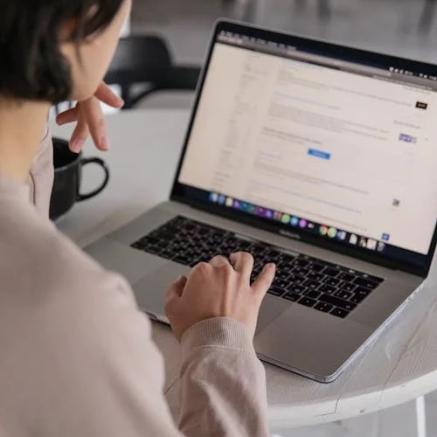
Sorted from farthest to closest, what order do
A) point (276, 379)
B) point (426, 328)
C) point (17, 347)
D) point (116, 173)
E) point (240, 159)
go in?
1. point (116, 173)
2. point (240, 159)
3. point (426, 328)
4. point (276, 379)
5. point (17, 347)

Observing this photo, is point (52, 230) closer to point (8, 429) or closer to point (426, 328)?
point (8, 429)

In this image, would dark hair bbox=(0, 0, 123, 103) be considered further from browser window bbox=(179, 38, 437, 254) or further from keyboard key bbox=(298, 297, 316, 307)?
browser window bbox=(179, 38, 437, 254)

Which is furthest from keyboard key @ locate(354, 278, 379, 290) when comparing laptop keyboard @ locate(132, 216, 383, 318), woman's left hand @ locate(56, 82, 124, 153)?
woman's left hand @ locate(56, 82, 124, 153)

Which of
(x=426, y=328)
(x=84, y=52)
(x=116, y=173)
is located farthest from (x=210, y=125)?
(x=84, y=52)

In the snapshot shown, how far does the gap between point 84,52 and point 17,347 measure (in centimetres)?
23

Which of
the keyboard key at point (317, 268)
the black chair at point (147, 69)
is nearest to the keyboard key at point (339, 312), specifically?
the keyboard key at point (317, 268)

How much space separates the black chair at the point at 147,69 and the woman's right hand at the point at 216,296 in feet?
4.52

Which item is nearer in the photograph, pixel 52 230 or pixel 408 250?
pixel 52 230

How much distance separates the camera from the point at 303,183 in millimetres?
1259

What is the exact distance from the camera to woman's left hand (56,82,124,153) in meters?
1.23

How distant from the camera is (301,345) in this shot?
997 mm

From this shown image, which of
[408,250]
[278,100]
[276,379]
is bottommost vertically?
[276,379]

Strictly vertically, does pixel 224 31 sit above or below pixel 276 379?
above

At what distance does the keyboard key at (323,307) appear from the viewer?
1071 millimetres
